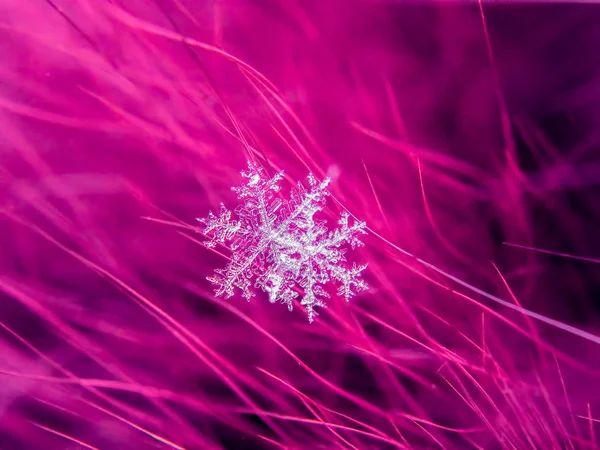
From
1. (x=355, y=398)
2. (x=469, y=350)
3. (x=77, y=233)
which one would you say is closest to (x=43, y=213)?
(x=77, y=233)

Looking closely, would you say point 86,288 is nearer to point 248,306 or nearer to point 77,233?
point 77,233

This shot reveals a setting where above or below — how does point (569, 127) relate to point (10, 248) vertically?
above

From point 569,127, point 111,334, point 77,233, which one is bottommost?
point 111,334

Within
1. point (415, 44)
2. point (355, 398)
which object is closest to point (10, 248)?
point (355, 398)
